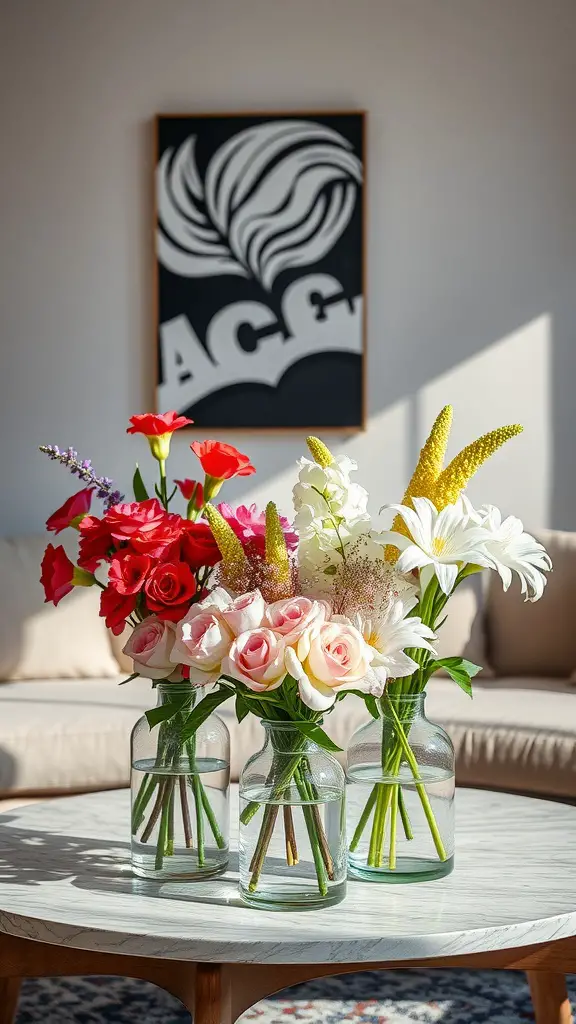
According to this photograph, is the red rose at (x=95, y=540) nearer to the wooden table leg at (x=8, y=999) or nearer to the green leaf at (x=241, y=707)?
the green leaf at (x=241, y=707)

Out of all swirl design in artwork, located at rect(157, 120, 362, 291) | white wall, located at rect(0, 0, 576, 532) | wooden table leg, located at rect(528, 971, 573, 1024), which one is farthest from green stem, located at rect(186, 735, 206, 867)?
swirl design in artwork, located at rect(157, 120, 362, 291)

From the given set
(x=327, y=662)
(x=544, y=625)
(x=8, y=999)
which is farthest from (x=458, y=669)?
(x=544, y=625)

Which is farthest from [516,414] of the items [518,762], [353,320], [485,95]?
[518,762]

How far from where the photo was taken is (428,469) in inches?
51.8

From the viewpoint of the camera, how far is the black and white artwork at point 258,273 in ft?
11.9

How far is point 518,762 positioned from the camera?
8.29 ft

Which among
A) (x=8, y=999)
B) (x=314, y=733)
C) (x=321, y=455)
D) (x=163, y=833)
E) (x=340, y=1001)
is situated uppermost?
(x=321, y=455)

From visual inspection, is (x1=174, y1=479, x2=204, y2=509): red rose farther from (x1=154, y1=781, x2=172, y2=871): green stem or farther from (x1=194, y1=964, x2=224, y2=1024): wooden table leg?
(x1=194, y1=964, x2=224, y2=1024): wooden table leg

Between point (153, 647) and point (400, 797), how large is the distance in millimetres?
347

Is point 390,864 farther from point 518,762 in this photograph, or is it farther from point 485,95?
point 485,95

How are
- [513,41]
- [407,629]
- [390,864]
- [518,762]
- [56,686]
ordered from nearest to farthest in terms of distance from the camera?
[407,629] → [390,864] → [518,762] → [56,686] → [513,41]

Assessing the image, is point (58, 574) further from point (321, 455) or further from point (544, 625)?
point (544, 625)

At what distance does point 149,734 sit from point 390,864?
334mm

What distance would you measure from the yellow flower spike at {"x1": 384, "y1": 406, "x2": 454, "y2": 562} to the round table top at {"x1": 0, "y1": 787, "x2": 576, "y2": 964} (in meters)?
0.40
